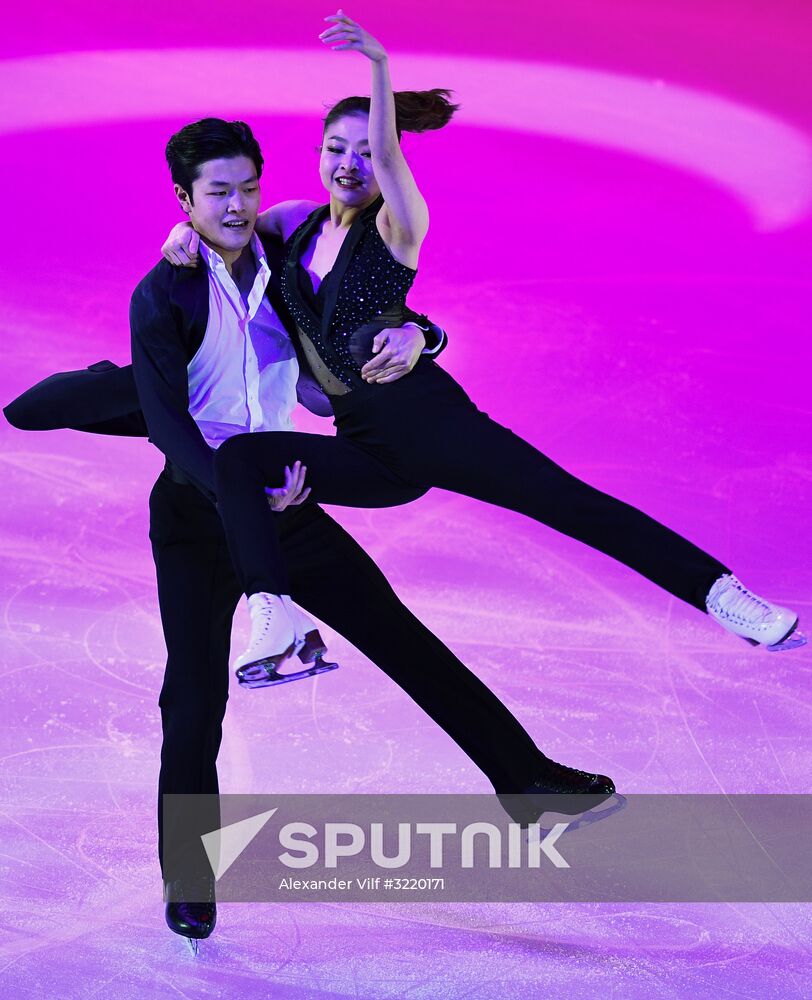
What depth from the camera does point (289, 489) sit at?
3.78 metres

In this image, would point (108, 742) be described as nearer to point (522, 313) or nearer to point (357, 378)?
point (357, 378)

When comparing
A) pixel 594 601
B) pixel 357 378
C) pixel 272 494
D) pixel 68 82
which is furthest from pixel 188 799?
pixel 68 82

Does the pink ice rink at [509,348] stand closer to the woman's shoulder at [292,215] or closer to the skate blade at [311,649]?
the skate blade at [311,649]

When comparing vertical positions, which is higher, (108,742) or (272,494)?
(272,494)

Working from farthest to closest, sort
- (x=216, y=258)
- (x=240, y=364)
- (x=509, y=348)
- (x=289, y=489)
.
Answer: (x=509, y=348) < (x=240, y=364) < (x=216, y=258) < (x=289, y=489)

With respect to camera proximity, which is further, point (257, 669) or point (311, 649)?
point (311, 649)

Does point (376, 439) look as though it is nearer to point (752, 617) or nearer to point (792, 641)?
point (752, 617)

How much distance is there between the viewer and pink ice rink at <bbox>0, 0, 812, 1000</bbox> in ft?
18.5

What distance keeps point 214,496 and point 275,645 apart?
608mm

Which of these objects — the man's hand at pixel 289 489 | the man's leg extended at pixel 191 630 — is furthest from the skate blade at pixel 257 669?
the man's leg extended at pixel 191 630

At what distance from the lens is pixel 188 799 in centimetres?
407

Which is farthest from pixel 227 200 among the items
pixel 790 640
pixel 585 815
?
pixel 585 815

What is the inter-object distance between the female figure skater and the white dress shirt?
0.43 feet

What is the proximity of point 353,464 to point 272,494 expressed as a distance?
24 cm
